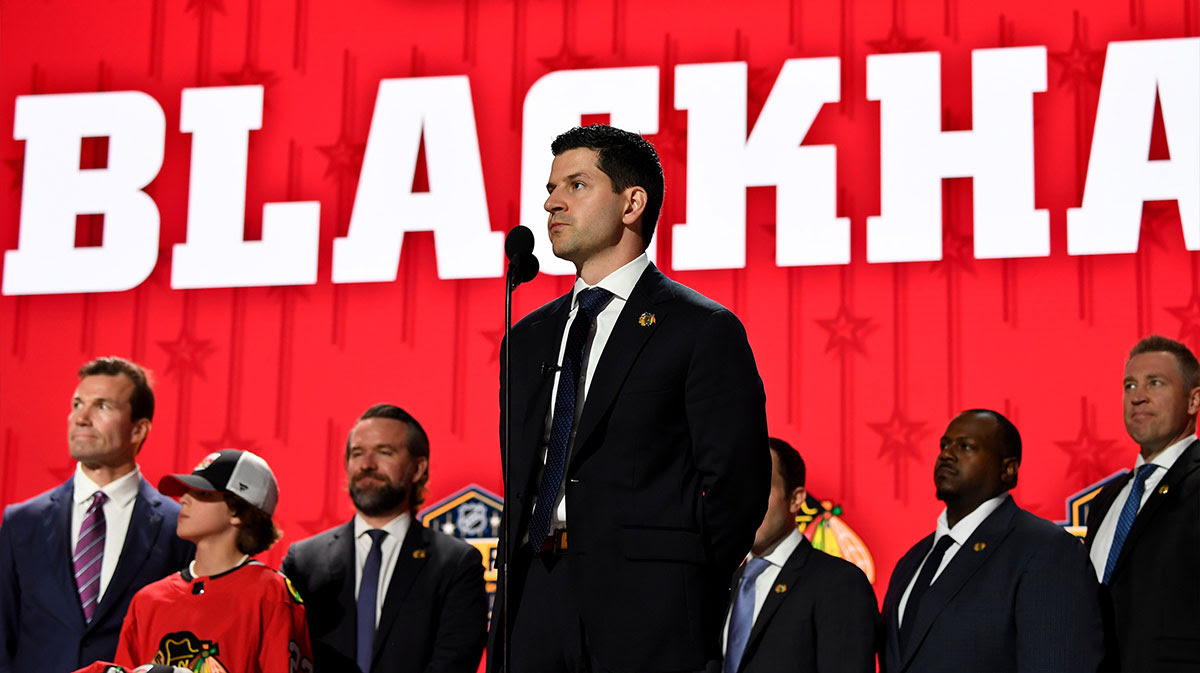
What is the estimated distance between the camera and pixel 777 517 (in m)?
4.08

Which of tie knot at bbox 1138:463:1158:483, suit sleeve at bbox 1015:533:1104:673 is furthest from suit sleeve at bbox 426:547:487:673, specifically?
tie knot at bbox 1138:463:1158:483

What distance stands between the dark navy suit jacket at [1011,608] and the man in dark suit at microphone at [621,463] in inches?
56.8

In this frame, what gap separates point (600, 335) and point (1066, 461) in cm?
289

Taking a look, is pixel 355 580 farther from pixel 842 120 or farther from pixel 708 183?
pixel 842 120

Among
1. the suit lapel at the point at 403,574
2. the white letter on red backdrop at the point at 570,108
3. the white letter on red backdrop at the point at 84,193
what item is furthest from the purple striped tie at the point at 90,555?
the white letter on red backdrop at the point at 570,108

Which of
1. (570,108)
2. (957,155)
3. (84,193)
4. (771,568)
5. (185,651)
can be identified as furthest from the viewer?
(84,193)

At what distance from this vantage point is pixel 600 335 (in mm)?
2635

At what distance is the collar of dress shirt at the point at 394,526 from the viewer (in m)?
4.24

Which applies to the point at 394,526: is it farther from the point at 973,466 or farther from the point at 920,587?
the point at 973,466

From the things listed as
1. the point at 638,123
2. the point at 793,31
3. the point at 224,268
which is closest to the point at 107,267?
the point at 224,268

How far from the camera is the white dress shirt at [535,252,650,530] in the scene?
2.56 metres

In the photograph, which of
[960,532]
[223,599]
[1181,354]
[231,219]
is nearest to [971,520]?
[960,532]

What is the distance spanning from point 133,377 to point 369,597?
3.65ft

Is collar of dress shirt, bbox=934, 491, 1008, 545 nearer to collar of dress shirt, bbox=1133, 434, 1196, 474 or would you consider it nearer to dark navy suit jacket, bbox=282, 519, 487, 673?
collar of dress shirt, bbox=1133, 434, 1196, 474
